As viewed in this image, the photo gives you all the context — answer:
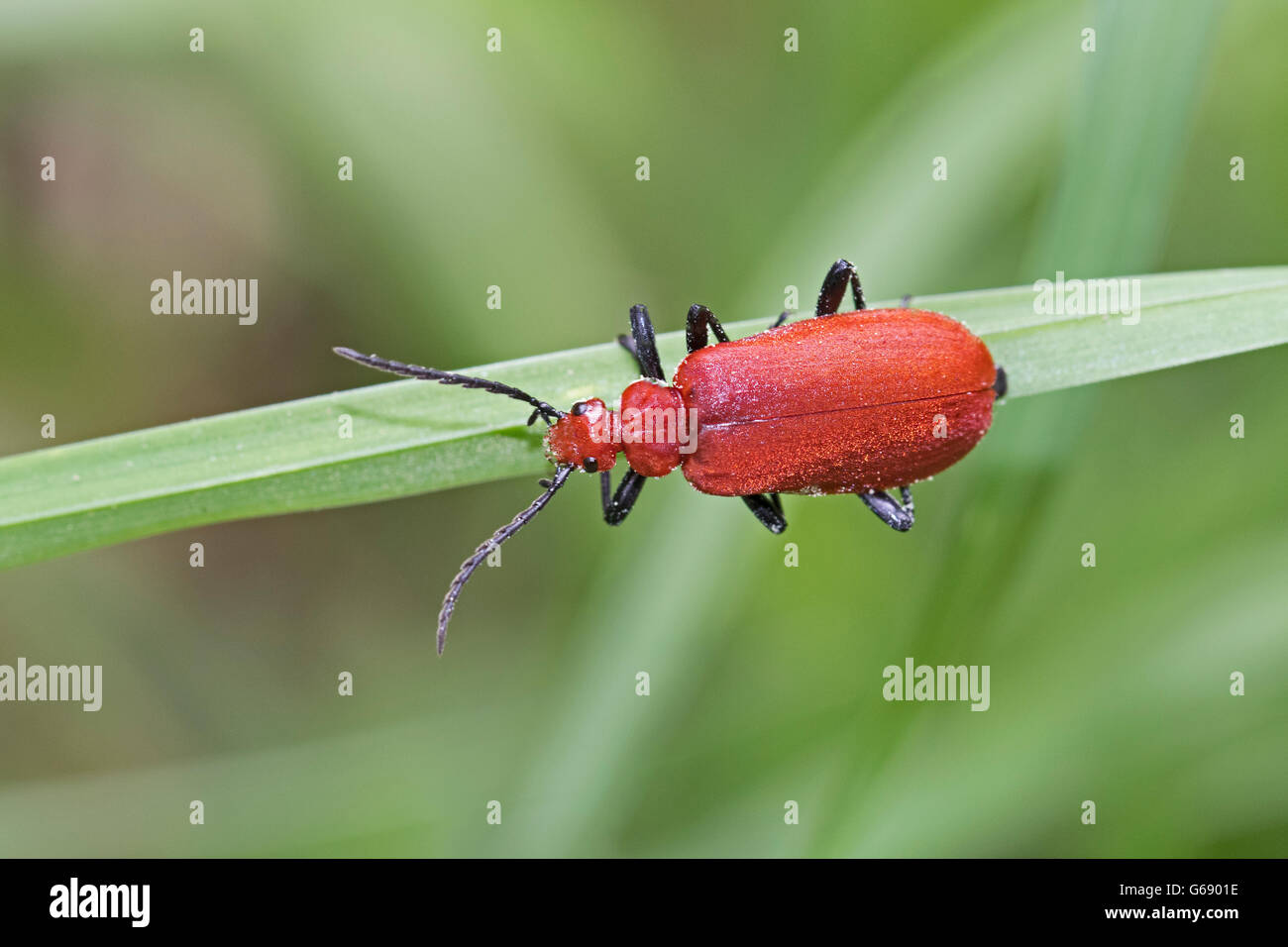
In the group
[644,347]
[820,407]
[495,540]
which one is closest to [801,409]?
[820,407]

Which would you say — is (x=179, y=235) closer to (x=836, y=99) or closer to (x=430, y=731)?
(x=430, y=731)

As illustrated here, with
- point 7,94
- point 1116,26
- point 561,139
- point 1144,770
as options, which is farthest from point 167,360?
point 1144,770

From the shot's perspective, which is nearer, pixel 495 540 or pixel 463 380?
pixel 463 380

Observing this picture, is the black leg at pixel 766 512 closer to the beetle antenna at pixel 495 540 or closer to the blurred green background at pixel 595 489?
the blurred green background at pixel 595 489

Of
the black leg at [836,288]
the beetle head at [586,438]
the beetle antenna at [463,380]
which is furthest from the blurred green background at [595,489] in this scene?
the beetle antenna at [463,380]

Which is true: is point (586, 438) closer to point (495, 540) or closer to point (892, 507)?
point (495, 540)

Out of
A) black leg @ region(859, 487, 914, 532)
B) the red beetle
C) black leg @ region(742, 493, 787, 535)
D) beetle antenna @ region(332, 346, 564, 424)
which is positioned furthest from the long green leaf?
black leg @ region(742, 493, 787, 535)
